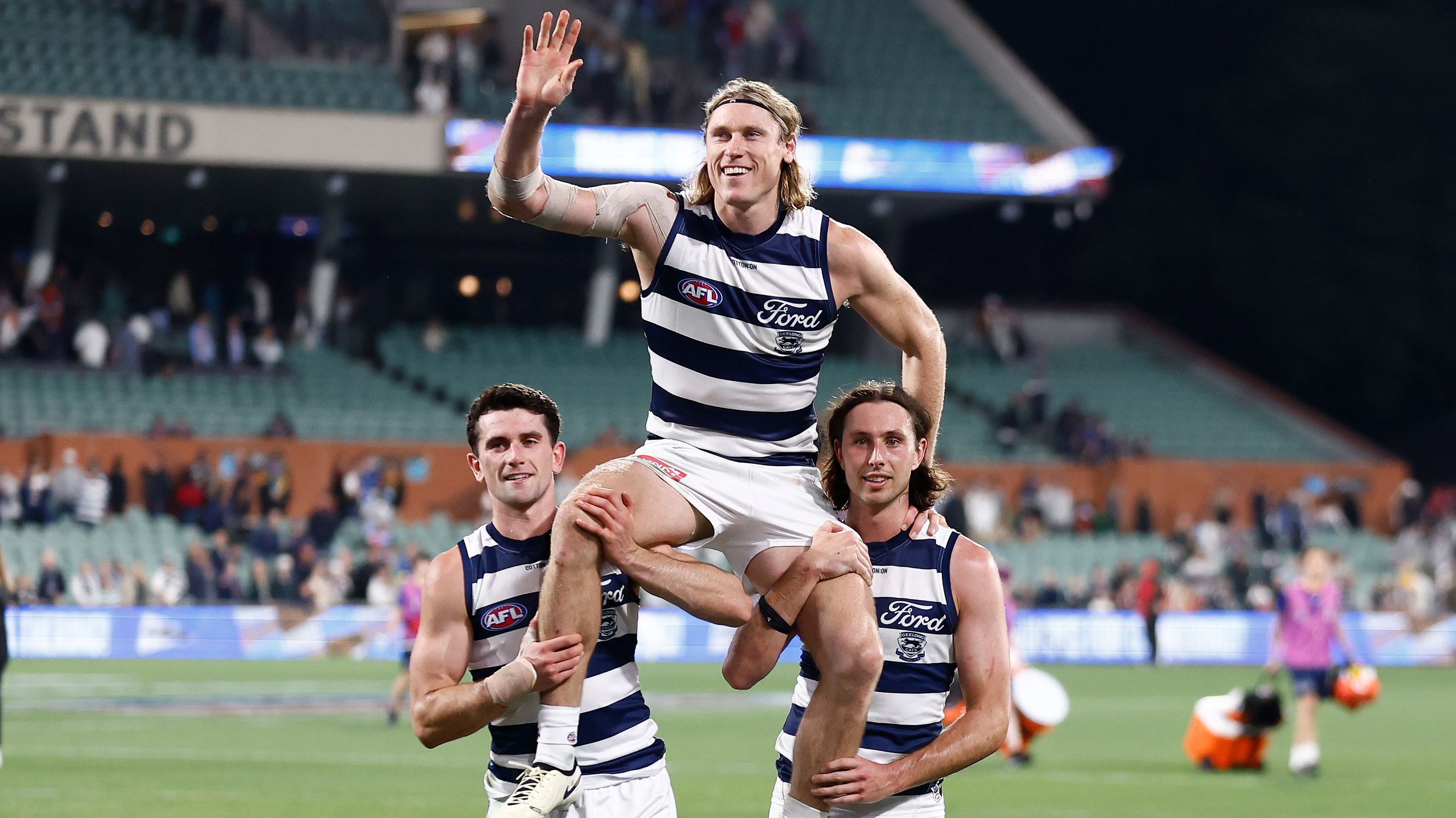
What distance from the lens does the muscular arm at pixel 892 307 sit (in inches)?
236

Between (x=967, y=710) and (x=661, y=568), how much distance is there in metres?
1.06

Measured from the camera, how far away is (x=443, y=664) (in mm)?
5582

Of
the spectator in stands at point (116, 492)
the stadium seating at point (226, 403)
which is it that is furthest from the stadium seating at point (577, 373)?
the spectator in stands at point (116, 492)

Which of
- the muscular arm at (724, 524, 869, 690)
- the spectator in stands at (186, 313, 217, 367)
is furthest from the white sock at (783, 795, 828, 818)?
the spectator in stands at (186, 313, 217, 367)

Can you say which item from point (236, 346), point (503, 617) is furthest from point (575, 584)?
point (236, 346)

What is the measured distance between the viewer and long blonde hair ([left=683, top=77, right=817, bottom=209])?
5871mm

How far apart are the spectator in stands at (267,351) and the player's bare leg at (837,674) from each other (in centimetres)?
2614

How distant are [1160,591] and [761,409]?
22.2 metres

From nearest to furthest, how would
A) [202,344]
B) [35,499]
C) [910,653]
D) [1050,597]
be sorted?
1. [910,653]
2. [35,499]
3. [1050,597]
4. [202,344]

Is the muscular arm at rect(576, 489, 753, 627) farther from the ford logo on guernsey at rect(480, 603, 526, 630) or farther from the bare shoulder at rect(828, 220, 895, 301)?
the bare shoulder at rect(828, 220, 895, 301)

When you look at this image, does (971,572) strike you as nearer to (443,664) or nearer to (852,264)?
(852,264)

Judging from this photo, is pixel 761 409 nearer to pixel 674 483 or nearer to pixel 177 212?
pixel 674 483

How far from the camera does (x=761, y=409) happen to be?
5.90 metres

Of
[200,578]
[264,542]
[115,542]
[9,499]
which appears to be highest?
[9,499]
